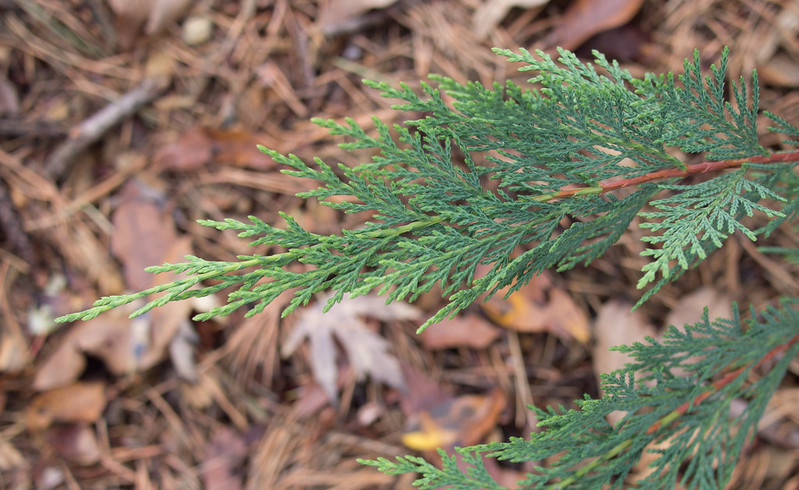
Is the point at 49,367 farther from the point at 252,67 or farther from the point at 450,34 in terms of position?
the point at 450,34

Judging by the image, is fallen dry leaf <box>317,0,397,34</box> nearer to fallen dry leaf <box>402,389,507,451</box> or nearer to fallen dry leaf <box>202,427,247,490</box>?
fallen dry leaf <box>402,389,507,451</box>

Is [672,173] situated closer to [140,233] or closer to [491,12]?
[491,12]

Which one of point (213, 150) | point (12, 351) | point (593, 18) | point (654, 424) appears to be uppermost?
point (593, 18)

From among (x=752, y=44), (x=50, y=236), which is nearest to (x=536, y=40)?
(x=752, y=44)

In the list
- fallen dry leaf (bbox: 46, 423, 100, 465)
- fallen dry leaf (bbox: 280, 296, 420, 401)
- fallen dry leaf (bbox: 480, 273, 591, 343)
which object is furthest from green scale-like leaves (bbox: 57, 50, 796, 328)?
fallen dry leaf (bbox: 46, 423, 100, 465)

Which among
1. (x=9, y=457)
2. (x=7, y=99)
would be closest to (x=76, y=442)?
(x=9, y=457)

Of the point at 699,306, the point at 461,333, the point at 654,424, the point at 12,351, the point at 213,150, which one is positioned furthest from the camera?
the point at 213,150
